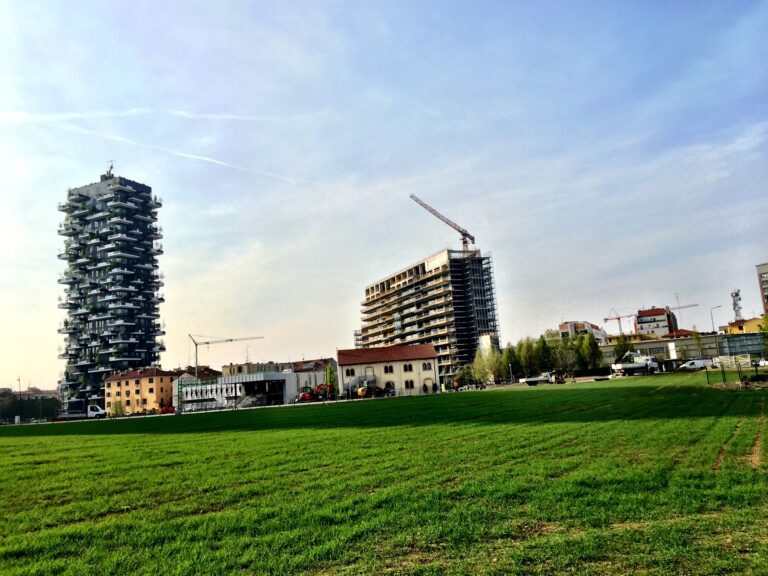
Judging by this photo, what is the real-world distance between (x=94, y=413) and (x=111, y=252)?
217 feet

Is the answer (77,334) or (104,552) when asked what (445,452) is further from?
(77,334)

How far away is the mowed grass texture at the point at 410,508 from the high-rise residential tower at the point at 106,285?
165m

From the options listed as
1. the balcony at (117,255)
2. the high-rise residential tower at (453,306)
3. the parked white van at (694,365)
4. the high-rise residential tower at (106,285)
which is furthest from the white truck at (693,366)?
the balcony at (117,255)

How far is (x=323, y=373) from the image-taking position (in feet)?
453

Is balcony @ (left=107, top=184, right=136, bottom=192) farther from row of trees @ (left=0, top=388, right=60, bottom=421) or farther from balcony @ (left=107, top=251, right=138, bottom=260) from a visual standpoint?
row of trees @ (left=0, top=388, right=60, bottom=421)

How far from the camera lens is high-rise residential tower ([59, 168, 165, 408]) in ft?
543

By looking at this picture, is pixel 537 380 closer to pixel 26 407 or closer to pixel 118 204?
pixel 118 204

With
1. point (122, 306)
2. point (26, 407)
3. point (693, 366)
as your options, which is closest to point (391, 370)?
point (693, 366)

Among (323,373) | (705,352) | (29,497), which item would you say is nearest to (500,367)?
(323,373)

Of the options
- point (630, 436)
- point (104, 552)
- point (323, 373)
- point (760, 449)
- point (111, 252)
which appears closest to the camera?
point (104, 552)

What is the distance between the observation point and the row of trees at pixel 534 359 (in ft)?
410

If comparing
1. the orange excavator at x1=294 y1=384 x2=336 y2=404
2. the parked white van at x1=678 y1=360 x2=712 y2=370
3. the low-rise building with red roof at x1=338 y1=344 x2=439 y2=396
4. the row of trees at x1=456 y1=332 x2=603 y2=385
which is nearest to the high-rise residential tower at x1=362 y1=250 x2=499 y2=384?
the row of trees at x1=456 y1=332 x2=603 y2=385

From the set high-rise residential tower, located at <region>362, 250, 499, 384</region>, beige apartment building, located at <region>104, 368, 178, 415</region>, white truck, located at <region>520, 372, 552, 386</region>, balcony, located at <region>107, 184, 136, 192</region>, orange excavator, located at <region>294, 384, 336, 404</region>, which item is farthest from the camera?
high-rise residential tower, located at <region>362, 250, 499, 384</region>

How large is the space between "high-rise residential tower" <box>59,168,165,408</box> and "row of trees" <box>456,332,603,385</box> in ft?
344
